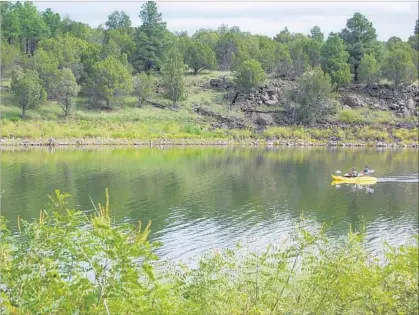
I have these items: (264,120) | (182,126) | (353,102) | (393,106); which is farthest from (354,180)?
(393,106)

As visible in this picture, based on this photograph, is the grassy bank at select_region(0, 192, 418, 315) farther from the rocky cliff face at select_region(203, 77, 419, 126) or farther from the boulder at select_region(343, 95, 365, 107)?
the boulder at select_region(343, 95, 365, 107)

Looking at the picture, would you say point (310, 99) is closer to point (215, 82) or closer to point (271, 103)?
point (271, 103)

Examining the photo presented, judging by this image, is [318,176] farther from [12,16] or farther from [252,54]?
[12,16]

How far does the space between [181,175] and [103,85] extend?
1444 inches

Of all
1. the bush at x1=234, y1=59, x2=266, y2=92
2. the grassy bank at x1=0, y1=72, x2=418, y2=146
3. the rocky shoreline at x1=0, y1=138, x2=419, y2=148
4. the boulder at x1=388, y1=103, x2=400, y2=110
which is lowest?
the rocky shoreline at x1=0, y1=138, x2=419, y2=148

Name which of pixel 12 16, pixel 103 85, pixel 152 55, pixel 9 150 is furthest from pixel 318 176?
pixel 12 16

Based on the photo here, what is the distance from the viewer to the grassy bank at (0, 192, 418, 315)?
9627mm

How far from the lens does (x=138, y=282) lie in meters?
10.2

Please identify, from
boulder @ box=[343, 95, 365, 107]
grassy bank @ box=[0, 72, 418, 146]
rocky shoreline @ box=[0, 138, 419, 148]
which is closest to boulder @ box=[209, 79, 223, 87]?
grassy bank @ box=[0, 72, 418, 146]

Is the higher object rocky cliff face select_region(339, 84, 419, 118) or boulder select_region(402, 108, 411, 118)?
rocky cliff face select_region(339, 84, 419, 118)

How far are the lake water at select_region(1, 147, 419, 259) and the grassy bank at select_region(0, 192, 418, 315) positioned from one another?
12.4 metres

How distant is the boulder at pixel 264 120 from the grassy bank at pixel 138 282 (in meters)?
75.8

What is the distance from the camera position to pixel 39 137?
7212cm

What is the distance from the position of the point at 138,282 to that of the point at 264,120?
79.8 meters
